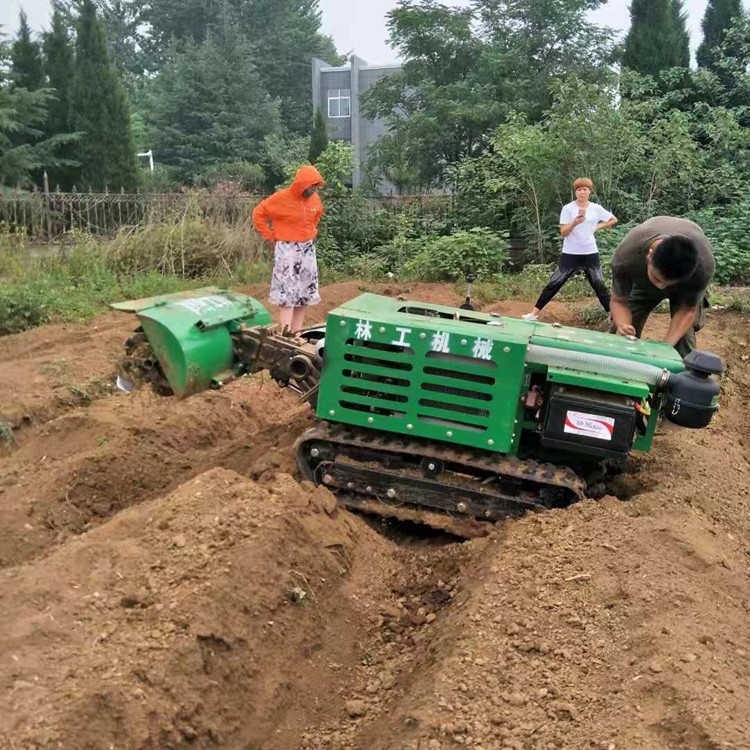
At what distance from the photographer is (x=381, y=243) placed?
16.1 meters

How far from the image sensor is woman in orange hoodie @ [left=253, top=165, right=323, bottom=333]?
7777 mm

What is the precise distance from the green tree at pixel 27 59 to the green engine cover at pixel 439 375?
78.2ft

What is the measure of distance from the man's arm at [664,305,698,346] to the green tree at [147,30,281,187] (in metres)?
29.6

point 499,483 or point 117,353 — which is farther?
point 117,353

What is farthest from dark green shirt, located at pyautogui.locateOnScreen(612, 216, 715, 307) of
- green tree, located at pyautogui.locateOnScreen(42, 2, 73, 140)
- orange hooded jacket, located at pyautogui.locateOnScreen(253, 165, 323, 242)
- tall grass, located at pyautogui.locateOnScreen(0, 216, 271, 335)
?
green tree, located at pyautogui.locateOnScreen(42, 2, 73, 140)

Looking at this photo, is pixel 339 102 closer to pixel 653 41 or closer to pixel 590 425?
pixel 653 41

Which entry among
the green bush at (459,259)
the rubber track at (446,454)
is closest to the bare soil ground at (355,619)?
the rubber track at (446,454)

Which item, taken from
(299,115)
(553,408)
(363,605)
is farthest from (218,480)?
(299,115)

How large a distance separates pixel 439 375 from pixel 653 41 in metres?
18.4

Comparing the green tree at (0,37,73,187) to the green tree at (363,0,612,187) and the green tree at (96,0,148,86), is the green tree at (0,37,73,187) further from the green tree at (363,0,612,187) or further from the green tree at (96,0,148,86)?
the green tree at (96,0,148,86)

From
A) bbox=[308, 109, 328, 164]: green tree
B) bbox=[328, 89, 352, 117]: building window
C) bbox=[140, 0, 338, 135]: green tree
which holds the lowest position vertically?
bbox=[308, 109, 328, 164]: green tree

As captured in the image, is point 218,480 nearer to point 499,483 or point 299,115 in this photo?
point 499,483

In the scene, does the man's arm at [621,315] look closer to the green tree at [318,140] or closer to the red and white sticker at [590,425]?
the red and white sticker at [590,425]

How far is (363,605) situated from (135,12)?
55.0m
